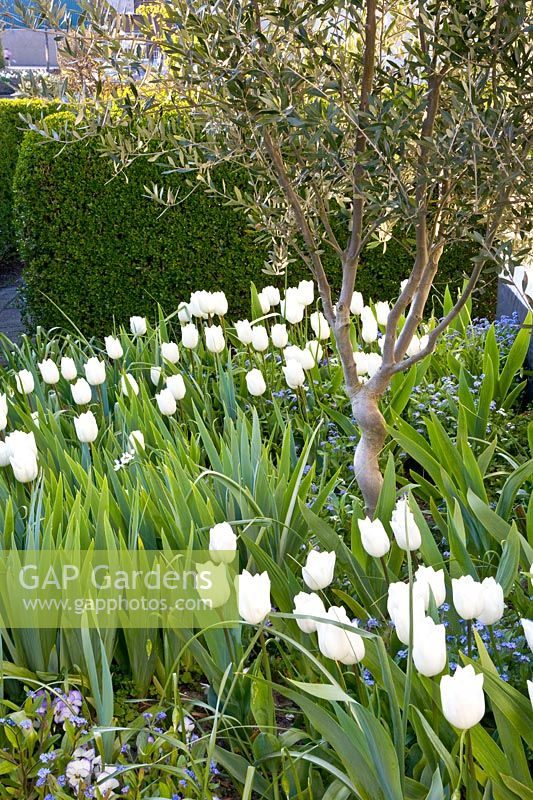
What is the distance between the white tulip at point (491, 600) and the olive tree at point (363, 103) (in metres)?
0.78

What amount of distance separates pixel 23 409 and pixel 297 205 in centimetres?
150

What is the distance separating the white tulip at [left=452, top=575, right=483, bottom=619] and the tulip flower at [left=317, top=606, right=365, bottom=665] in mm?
181

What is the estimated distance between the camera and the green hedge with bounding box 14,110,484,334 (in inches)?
206

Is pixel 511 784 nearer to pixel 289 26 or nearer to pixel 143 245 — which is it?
pixel 289 26

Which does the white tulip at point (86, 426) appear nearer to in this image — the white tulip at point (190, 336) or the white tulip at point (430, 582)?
the white tulip at point (190, 336)

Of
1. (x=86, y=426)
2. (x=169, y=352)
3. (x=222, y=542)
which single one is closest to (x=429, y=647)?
(x=222, y=542)

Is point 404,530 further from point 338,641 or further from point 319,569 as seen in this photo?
point 338,641

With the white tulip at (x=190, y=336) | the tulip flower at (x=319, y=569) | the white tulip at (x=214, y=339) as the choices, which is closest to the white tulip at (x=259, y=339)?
the white tulip at (x=214, y=339)

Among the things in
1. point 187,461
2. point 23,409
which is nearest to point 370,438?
point 187,461

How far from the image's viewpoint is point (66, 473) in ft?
8.59

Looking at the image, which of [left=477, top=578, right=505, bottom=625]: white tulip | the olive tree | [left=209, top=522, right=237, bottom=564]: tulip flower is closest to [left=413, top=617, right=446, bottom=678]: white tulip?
[left=477, top=578, right=505, bottom=625]: white tulip

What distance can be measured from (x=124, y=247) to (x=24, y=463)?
3.25 metres

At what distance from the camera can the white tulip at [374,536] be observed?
1.69 metres

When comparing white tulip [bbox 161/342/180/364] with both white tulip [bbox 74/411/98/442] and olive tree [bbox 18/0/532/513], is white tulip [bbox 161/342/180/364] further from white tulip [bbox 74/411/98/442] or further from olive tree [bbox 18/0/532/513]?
olive tree [bbox 18/0/532/513]
